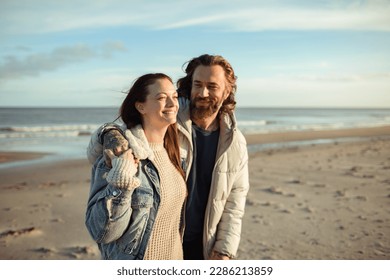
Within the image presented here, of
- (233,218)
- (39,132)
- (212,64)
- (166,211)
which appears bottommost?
(39,132)

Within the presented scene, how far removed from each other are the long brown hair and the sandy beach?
2.27 meters

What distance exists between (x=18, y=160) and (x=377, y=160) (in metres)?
9.03

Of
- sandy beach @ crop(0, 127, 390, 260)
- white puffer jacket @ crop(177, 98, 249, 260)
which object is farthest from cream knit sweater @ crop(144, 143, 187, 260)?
sandy beach @ crop(0, 127, 390, 260)

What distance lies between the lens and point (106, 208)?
187 centimetres

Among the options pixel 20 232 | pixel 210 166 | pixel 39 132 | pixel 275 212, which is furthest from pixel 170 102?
pixel 39 132

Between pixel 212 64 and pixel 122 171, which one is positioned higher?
pixel 212 64

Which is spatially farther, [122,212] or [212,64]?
[212,64]

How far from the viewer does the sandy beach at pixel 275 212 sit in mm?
4301

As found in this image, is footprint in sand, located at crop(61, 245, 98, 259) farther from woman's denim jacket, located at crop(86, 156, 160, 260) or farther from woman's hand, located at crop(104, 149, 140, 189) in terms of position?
woman's hand, located at crop(104, 149, 140, 189)

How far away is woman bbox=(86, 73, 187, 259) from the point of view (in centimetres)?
190

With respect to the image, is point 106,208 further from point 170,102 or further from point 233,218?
point 233,218

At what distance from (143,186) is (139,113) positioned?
0.48 m

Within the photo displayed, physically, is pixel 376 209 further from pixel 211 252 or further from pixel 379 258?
pixel 211 252

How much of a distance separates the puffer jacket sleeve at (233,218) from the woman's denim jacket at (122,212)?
686 millimetres
